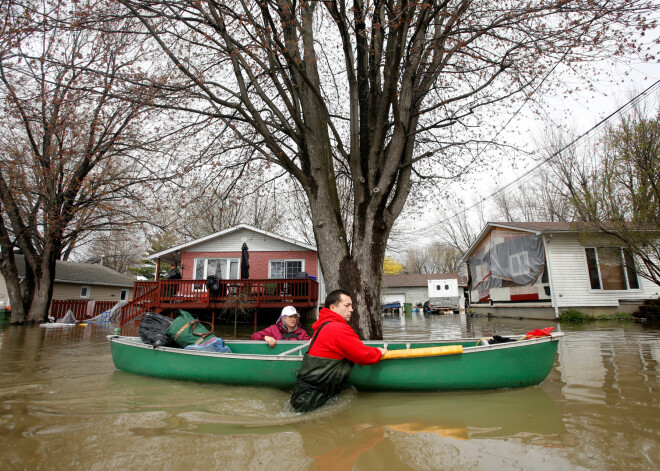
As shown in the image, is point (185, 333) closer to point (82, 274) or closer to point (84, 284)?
point (84, 284)

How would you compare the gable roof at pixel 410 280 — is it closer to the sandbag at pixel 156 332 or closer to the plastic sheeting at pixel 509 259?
the plastic sheeting at pixel 509 259

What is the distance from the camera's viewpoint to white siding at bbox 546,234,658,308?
1545cm

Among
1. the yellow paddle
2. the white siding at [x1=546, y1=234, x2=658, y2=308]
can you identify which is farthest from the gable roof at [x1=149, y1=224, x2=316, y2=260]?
the yellow paddle

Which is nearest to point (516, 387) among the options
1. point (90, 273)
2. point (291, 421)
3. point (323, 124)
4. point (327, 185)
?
point (291, 421)

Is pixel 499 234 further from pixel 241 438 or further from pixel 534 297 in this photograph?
pixel 241 438

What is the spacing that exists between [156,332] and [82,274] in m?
30.6

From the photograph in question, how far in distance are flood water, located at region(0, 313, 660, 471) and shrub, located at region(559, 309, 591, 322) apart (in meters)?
11.0

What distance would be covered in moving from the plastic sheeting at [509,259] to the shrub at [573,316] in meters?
2.06

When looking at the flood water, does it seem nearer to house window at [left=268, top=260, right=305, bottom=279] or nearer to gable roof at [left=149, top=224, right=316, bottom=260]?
gable roof at [left=149, top=224, right=316, bottom=260]

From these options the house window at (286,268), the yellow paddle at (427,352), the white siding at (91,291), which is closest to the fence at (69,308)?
the white siding at (91,291)

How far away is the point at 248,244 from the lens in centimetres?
2050

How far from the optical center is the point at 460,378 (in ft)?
13.7

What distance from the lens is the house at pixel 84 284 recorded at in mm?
28141

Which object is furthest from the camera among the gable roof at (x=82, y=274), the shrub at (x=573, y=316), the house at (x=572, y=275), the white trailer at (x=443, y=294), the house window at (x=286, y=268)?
the white trailer at (x=443, y=294)
